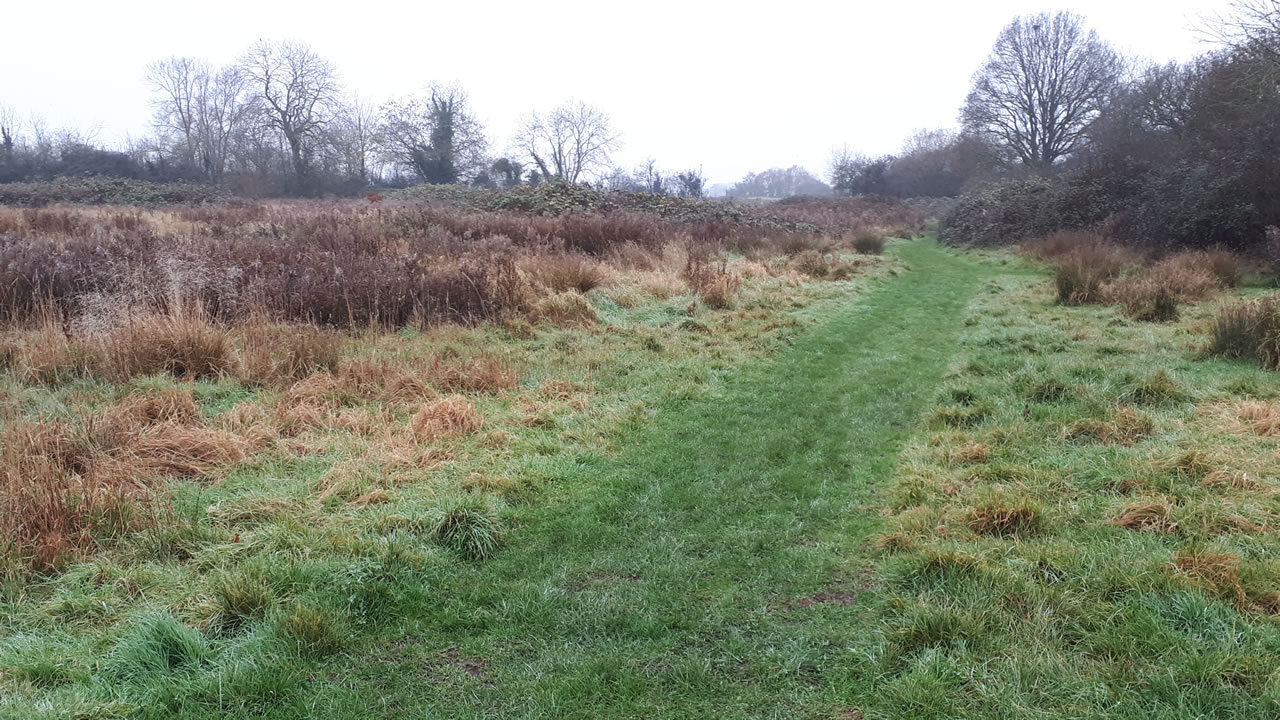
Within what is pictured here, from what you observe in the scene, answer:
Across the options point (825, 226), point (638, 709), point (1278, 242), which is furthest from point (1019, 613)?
point (825, 226)

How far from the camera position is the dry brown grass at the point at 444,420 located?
5.41 metres

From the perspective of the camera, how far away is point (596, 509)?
→ 14.7 feet

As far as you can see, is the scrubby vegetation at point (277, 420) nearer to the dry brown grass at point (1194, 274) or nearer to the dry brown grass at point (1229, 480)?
the dry brown grass at point (1229, 480)

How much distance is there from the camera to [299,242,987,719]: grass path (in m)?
2.67

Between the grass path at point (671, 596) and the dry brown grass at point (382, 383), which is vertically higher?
the dry brown grass at point (382, 383)

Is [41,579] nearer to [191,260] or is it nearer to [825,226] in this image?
[191,260]

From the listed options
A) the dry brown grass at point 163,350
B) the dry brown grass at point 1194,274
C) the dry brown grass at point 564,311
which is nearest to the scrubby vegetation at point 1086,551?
the dry brown grass at point 564,311

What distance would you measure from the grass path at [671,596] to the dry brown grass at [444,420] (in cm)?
121

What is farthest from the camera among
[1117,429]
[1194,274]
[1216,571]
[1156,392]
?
[1194,274]

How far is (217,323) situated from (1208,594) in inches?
346

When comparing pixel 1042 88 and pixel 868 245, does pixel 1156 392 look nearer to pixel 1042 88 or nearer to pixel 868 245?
pixel 868 245

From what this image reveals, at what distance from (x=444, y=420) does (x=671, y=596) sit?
293 cm

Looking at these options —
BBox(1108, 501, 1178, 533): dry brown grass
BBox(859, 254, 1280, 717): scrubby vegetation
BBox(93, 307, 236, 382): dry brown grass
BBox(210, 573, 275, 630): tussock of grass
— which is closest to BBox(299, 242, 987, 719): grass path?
BBox(859, 254, 1280, 717): scrubby vegetation

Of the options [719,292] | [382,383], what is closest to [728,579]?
[382,383]
